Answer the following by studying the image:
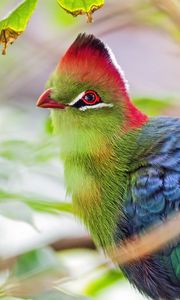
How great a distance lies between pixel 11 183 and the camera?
1647 millimetres

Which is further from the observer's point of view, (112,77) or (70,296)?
(112,77)

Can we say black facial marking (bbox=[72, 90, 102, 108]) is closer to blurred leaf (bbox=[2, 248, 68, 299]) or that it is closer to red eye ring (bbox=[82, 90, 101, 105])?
red eye ring (bbox=[82, 90, 101, 105])

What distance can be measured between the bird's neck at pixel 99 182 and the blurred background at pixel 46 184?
0.05 m

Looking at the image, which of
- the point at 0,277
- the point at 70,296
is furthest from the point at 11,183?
the point at 0,277

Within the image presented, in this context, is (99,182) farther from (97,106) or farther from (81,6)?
(81,6)

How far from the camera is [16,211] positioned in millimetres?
1484

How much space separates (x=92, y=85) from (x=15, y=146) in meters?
0.53

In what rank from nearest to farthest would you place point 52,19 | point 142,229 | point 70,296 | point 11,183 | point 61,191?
point 70,296 → point 11,183 → point 142,229 → point 61,191 → point 52,19

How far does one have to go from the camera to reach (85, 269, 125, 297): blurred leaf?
2.23 meters

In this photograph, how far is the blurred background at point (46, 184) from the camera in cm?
153

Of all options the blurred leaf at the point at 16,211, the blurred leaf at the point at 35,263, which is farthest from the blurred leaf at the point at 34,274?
the blurred leaf at the point at 16,211

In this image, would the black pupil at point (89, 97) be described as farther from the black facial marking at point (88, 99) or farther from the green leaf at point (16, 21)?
the green leaf at point (16, 21)

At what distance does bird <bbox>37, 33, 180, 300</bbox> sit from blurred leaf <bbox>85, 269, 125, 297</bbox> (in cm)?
7

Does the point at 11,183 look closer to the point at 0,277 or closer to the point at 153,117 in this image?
the point at 0,277
